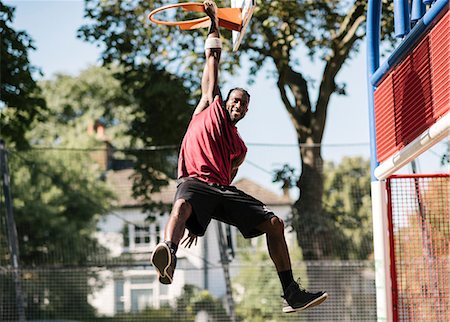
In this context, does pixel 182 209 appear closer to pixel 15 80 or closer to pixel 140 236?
pixel 140 236

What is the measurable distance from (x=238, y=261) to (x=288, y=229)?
1.37 metres

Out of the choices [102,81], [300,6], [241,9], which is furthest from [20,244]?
[102,81]

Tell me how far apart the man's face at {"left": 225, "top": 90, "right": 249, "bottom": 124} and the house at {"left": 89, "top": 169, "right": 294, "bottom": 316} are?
8.12 meters

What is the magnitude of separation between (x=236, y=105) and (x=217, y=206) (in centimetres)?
65

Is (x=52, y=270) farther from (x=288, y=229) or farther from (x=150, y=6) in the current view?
(x=150, y=6)

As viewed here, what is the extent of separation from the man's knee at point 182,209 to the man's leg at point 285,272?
19.4 inches

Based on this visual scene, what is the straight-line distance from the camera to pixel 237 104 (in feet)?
19.3

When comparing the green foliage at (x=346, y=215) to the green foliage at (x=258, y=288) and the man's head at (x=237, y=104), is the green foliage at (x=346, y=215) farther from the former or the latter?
the man's head at (x=237, y=104)

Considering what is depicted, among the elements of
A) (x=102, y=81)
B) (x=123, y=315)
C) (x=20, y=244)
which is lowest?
(x=123, y=315)

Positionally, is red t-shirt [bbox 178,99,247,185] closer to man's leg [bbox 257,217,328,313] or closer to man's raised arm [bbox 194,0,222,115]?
man's raised arm [bbox 194,0,222,115]

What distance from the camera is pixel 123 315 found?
15492mm

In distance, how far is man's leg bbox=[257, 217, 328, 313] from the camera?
5.89 m

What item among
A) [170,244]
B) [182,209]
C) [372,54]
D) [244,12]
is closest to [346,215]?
[372,54]

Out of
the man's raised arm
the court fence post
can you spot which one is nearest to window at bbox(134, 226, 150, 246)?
the court fence post
